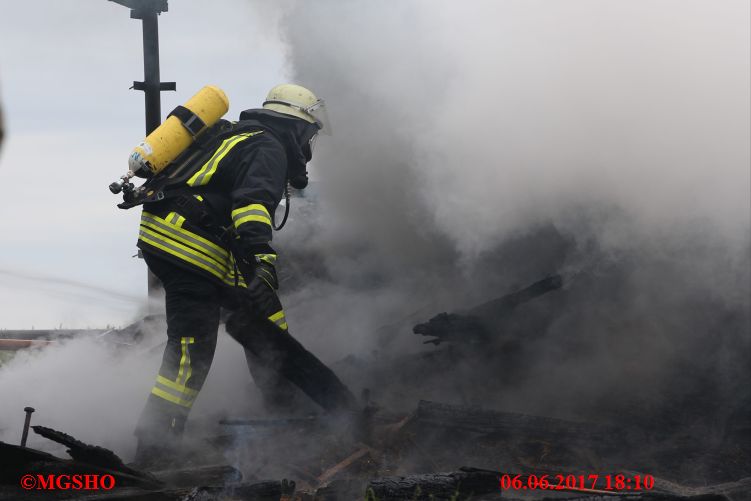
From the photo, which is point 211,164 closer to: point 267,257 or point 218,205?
point 218,205

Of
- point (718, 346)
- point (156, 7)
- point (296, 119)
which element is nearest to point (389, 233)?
point (296, 119)

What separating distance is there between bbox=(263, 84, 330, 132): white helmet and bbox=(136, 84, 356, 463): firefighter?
0.73 ft

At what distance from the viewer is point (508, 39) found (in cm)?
615

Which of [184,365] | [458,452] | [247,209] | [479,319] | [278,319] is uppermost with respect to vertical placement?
[247,209]

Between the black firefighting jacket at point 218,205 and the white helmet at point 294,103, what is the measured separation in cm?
38

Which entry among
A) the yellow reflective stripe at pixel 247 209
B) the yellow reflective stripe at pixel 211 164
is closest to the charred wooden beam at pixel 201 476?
the yellow reflective stripe at pixel 247 209

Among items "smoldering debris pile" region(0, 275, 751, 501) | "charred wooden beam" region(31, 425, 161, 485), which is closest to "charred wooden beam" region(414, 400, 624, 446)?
"smoldering debris pile" region(0, 275, 751, 501)

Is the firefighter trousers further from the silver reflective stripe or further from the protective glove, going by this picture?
the protective glove

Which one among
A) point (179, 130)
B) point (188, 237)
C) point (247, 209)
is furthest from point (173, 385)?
point (179, 130)

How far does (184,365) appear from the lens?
167 inches

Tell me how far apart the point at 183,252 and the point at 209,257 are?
14cm

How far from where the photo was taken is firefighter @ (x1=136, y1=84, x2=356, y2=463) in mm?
4184

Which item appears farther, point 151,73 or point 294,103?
point 151,73

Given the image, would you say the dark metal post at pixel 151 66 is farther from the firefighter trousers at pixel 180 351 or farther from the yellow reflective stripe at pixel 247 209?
the yellow reflective stripe at pixel 247 209
